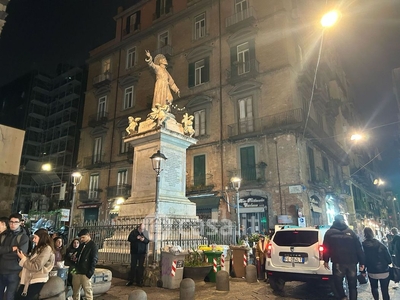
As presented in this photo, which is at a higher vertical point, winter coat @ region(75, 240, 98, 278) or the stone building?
the stone building

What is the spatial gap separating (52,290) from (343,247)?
5550 millimetres

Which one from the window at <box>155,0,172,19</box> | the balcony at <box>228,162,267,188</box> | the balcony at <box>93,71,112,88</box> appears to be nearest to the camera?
the balcony at <box>228,162,267,188</box>

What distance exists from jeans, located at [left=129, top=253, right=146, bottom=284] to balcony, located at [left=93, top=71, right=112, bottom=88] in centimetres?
2889

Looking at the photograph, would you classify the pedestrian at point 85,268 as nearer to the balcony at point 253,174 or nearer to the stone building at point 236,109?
the stone building at point 236,109

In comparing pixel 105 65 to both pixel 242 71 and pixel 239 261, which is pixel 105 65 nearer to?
pixel 242 71

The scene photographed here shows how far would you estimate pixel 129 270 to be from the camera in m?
9.13

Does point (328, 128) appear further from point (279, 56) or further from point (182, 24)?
point (182, 24)

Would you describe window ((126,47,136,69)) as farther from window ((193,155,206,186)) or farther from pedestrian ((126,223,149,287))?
pedestrian ((126,223,149,287))

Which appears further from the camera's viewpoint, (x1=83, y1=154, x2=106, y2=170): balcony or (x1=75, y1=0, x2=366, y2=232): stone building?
(x1=83, y1=154, x2=106, y2=170): balcony

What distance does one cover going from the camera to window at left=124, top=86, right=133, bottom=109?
31.9 m

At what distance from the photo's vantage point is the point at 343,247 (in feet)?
20.0

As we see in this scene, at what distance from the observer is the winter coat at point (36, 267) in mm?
4781

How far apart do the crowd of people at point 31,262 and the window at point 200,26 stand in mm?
25782

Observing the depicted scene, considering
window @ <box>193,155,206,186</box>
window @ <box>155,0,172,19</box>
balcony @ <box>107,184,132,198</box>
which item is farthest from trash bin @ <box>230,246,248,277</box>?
window @ <box>155,0,172,19</box>
